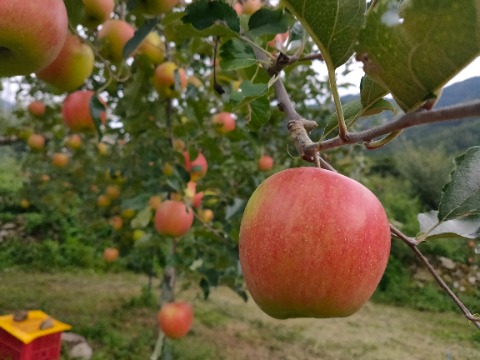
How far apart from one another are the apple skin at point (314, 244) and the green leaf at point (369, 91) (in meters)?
0.10

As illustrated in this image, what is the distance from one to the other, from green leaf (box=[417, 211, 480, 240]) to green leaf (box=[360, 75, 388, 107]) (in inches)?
8.9

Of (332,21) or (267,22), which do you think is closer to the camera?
(332,21)

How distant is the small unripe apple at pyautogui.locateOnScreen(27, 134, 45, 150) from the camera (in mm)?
2548

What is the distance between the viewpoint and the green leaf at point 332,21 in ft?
1.34

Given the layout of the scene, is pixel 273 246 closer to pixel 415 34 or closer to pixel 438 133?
pixel 415 34

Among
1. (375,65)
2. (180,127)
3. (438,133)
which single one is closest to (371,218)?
(375,65)

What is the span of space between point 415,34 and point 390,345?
11.2 feet

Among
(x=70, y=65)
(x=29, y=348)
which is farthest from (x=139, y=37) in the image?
(x=29, y=348)

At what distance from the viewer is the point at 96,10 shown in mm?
977

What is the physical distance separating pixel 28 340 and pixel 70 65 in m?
1.59

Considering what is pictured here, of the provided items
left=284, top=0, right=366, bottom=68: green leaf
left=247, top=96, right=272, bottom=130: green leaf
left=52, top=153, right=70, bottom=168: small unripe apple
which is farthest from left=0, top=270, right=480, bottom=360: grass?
left=284, top=0, right=366, bottom=68: green leaf

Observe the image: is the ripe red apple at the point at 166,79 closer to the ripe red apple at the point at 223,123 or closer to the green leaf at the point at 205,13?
the ripe red apple at the point at 223,123

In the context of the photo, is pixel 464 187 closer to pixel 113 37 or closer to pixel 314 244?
pixel 314 244

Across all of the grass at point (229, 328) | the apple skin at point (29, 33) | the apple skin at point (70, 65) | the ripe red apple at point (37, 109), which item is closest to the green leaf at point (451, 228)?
the apple skin at point (29, 33)
